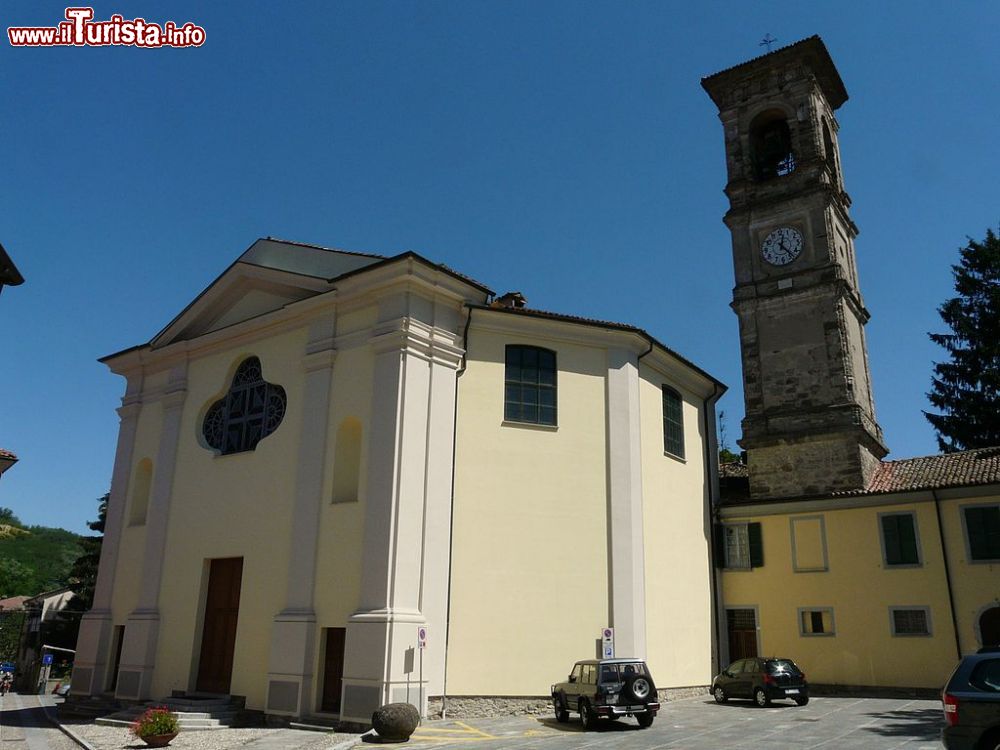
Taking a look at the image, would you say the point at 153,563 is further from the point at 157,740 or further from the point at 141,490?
the point at 157,740

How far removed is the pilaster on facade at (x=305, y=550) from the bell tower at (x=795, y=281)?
13.8m

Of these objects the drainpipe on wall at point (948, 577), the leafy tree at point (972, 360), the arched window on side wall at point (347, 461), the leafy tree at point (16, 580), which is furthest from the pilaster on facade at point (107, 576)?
the leafy tree at point (16, 580)

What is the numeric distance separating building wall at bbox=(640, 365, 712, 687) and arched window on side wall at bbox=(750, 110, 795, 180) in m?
10.4

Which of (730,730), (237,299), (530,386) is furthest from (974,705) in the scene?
(237,299)

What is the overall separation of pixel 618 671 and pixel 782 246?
16995mm

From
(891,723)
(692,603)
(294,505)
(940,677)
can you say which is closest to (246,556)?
(294,505)

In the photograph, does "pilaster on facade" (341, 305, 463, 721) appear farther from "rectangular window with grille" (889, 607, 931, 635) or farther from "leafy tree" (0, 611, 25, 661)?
"leafy tree" (0, 611, 25, 661)

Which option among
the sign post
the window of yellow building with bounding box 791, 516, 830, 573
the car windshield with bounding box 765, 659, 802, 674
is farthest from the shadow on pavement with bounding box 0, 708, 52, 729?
the window of yellow building with bounding box 791, 516, 830, 573

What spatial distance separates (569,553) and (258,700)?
7437 millimetres

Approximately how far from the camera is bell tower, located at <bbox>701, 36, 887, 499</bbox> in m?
23.6

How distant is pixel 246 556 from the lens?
17891 millimetres

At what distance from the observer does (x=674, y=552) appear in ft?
67.2

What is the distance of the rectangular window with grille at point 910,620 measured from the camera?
19.8 meters

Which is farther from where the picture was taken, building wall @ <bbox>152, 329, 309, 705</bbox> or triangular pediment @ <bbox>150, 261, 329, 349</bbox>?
triangular pediment @ <bbox>150, 261, 329, 349</bbox>
